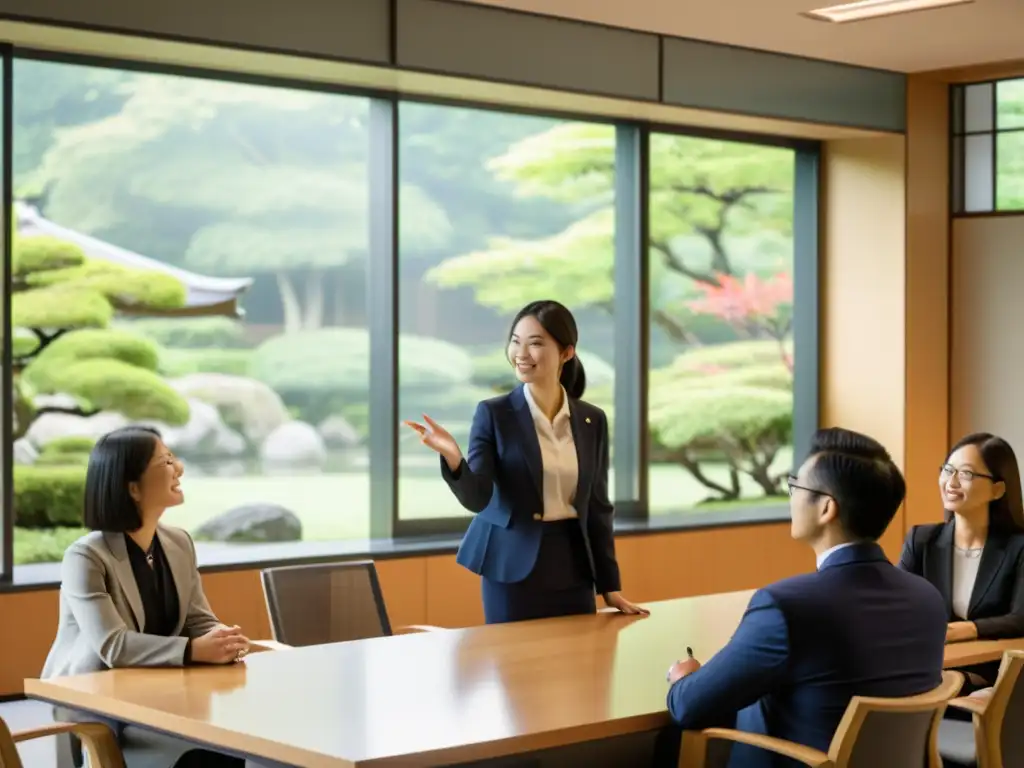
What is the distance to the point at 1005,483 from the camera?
4430 millimetres

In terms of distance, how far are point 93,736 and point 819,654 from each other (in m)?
1.48

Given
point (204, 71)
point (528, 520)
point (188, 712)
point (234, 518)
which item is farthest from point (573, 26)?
point (188, 712)

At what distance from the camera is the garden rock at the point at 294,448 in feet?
22.3

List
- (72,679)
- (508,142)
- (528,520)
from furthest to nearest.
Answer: (508,142), (528,520), (72,679)

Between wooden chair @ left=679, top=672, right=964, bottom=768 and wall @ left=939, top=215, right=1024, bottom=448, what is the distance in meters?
5.64

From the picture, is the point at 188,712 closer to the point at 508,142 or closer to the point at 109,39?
the point at 109,39

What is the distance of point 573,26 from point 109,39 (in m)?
2.19

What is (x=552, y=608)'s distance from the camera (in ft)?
14.6

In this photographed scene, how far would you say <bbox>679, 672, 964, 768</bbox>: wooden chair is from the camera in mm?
2852

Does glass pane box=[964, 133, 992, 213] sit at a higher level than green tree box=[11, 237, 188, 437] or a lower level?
higher

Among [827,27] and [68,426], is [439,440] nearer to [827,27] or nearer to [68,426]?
[68,426]

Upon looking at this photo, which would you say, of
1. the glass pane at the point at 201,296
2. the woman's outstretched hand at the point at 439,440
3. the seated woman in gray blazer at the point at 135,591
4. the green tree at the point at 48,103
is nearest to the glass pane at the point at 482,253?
the glass pane at the point at 201,296

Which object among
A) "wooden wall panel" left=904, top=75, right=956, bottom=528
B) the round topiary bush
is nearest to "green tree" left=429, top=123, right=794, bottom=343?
"wooden wall panel" left=904, top=75, right=956, bottom=528

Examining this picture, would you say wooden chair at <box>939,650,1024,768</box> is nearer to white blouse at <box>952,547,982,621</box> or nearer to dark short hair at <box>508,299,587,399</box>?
white blouse at <box>952,547,982,621</box>
